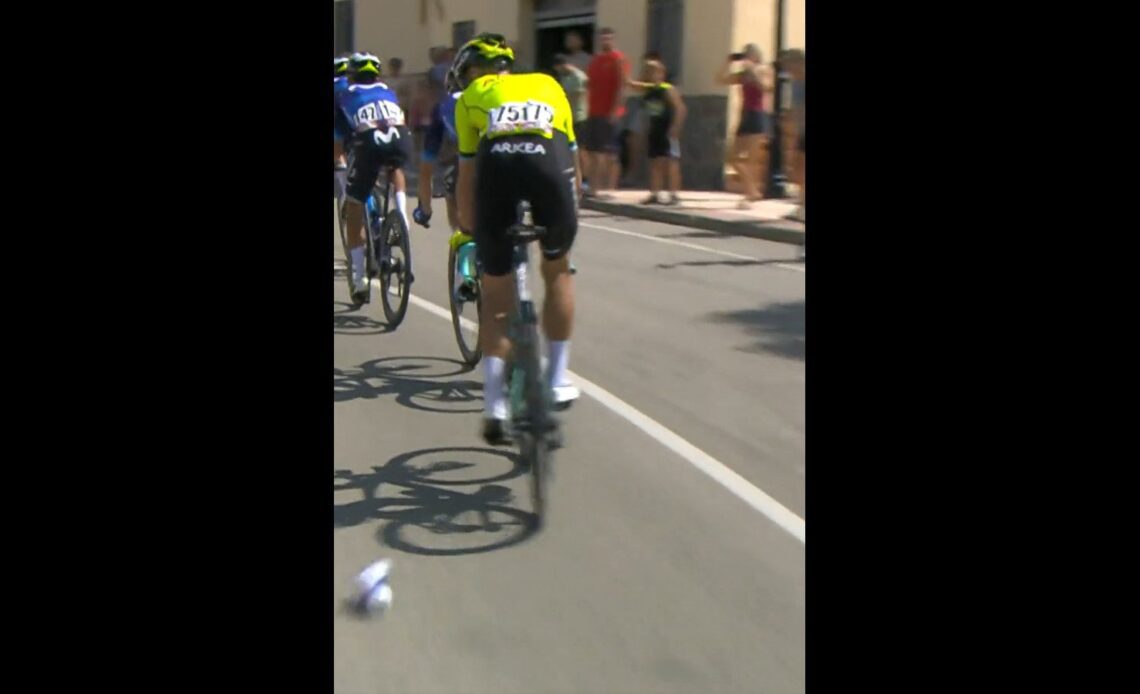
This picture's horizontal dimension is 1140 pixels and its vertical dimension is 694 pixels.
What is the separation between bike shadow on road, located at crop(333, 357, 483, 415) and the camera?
7.64 metres

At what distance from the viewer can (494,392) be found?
240 inches

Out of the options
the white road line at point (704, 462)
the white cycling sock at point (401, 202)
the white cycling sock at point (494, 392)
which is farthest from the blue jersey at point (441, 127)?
the white cycling sock at point (494, 392)

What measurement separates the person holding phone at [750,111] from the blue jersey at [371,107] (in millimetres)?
8071

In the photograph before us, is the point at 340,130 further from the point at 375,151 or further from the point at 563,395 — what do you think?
the point at 563,395

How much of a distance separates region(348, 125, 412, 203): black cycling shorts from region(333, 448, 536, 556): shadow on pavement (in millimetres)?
3209

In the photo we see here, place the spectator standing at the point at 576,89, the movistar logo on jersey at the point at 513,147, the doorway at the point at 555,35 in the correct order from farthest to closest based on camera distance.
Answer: the doorway at the point at 555,35
the spectator standing at the point at 576,89
the movistar logo on jersey at the point at 513,147

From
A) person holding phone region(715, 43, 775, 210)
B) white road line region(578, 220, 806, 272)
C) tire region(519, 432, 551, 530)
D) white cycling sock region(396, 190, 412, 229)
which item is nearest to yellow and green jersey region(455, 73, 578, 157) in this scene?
tire region(519, 432, 551, 530)

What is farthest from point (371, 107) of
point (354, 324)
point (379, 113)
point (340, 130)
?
point (354, 324)

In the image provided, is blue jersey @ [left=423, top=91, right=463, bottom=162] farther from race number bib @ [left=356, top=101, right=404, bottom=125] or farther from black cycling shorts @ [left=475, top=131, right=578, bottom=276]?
black cycling shorts @ [left=475, top=131, right=578, bottom=276]

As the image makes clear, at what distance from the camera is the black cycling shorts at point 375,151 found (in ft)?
30.9

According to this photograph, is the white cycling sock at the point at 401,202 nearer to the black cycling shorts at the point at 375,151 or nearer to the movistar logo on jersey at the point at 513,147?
the black cycling shorts at the point at 375,151
